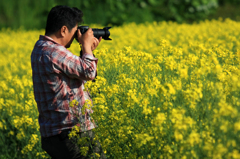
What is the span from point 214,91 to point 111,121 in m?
0.82

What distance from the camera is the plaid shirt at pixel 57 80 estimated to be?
7.50 feet

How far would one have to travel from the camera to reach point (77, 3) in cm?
1066

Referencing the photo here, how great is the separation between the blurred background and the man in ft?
27.3

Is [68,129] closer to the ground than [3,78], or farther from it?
closer to the ground

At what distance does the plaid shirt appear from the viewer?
7.50 feet

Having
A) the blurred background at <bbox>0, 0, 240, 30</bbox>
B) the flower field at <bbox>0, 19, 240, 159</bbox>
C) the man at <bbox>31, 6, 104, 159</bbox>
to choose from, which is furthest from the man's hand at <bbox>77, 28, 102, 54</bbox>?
the blurred background at <bbox>0, 0, 240, 30</bbox>

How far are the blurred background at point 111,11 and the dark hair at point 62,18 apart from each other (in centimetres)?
831

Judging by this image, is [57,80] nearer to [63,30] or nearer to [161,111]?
[63,30]

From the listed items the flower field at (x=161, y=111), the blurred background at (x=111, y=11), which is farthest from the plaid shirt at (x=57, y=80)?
the blurred background at (x=111, y=11)

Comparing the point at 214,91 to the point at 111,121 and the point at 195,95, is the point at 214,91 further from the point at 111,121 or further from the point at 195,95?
the point at 111,121

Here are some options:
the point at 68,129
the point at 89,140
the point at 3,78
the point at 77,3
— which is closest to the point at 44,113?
the point at 68,129

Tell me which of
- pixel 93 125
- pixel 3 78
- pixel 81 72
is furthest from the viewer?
pixel 3 78

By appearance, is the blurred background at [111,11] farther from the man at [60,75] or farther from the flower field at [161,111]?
the man at [60,75]

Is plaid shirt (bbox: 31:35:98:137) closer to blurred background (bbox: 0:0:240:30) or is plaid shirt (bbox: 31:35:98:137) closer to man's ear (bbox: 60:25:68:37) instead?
man's ear (bbox: 60:25:68:37)
